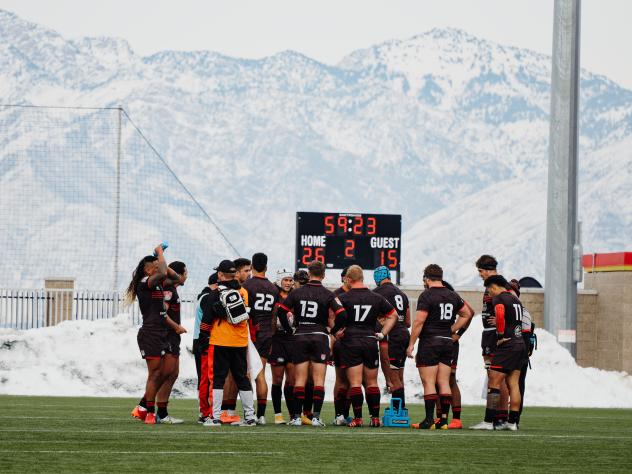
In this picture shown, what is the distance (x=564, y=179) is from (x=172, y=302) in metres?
16.3

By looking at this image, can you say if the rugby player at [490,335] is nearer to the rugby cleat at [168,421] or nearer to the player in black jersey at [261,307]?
the player in black jersey at [261,307]

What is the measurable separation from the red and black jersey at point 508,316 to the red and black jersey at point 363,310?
3.85 feet

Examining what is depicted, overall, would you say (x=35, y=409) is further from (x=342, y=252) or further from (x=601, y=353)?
(x=601, y=353)

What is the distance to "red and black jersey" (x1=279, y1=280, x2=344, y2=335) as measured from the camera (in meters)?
15.4

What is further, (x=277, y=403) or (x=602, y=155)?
(x=602, y=155)

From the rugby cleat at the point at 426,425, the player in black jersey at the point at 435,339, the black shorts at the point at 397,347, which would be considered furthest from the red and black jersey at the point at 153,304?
the rugby cleat at the point at 426,425

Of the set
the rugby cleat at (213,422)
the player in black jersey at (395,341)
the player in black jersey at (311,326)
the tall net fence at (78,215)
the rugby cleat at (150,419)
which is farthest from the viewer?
the tall net fence at (78,215)

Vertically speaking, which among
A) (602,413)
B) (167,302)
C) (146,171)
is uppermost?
(146,171)

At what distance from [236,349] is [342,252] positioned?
15.7 metres

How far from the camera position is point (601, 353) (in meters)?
32.8

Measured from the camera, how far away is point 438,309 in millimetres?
15734

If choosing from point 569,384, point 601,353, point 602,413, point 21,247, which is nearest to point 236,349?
point 602,413

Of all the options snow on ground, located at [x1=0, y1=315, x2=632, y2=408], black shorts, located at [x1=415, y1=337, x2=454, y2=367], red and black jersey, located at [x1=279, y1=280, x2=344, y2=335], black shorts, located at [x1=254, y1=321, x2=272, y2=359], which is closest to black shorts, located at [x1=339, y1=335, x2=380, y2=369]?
red and black jersey, located at [x1=279, y1=280, x2=344, y2=335]

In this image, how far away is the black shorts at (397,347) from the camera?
55.2 ft
